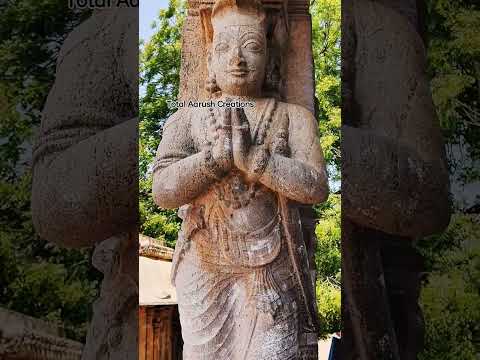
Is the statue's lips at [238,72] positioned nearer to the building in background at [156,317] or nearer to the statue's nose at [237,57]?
the statue's nose at [237,57]

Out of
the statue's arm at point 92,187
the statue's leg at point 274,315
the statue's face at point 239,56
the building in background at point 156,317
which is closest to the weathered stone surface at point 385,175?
the statue's leg at point 274,315

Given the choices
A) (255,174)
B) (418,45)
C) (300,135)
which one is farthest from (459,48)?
(255,174)

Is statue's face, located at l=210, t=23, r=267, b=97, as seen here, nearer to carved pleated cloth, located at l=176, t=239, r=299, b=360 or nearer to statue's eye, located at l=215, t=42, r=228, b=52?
statue's eye, located at l=215, t=42, r=228, b=52

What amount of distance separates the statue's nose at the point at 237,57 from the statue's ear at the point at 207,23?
0.73 ft

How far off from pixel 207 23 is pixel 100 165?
2.38 feet

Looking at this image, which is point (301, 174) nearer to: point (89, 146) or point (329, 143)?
point (329, 143)

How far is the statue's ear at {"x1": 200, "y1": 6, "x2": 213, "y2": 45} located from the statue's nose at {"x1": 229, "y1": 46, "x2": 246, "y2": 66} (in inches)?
8.8

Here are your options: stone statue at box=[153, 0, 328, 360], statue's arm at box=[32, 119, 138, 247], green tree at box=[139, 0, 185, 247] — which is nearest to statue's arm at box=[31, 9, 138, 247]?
statue's arm at box=[32, 119, 138, 247]

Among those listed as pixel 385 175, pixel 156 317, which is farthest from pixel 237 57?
pixel 156 317

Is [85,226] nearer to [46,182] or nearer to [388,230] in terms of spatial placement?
[46,182]

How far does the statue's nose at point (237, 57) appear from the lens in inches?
88.2

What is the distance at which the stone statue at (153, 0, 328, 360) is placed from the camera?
2.16 meters

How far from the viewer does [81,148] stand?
2420 millimetres

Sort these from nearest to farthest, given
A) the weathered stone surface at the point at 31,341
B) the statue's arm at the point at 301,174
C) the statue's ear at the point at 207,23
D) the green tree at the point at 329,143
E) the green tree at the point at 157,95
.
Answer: the statue's arm at the point at 301,174 → the statue's ear at the point at 207,23 → the green tree at the point at 329,143 → the green tree at the point at 157,95 → the weathered stone surface at the point at 31,341
